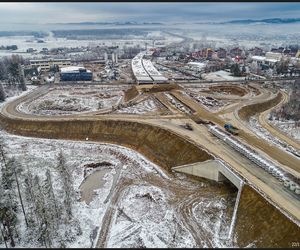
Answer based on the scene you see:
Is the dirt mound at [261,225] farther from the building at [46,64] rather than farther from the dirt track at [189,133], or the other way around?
the building at [46,64]

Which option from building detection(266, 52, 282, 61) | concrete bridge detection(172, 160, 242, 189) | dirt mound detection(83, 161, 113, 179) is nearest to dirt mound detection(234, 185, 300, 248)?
concrete bridge detection(172, 160, 242, 189)

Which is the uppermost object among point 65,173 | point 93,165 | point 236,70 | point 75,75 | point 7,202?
point 236,70

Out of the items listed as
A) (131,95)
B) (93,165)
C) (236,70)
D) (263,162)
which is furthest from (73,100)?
(236,70)

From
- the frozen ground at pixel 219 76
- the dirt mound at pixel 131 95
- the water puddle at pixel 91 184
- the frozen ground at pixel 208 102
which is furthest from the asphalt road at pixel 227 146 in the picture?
the frozen ground at pixel 219 76

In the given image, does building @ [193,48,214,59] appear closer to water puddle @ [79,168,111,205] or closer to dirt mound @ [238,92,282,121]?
dirt mound @ [238,92,282,121]

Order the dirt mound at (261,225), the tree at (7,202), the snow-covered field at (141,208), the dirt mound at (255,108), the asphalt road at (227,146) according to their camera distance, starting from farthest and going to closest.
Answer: the dirt mound at (255,108), the asphalt road at (227,146), the snow-covered field at (141,208), the dirt mound at (261,225), the tree at (7,202)

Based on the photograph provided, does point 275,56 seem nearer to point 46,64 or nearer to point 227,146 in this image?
point 227,146
